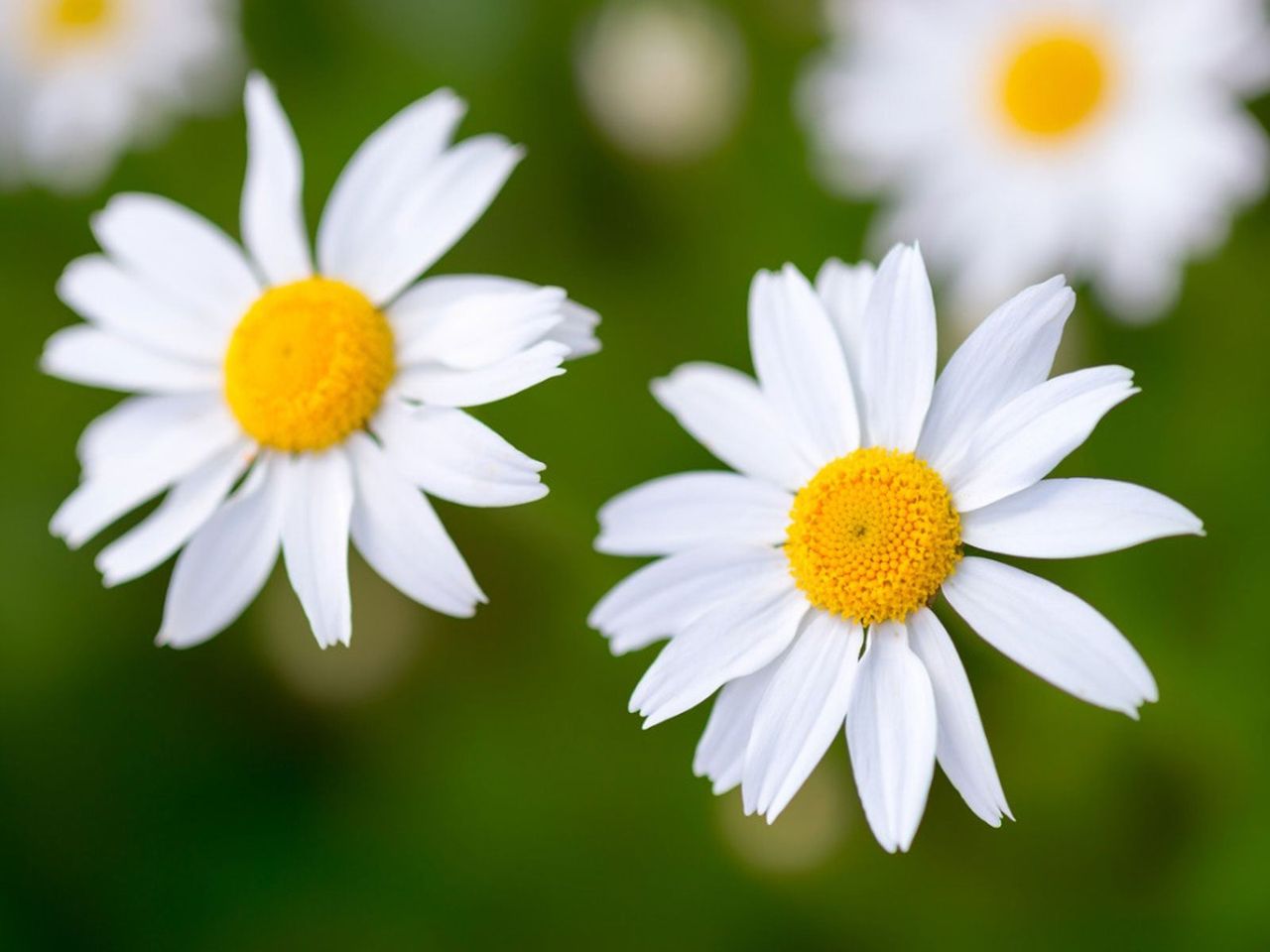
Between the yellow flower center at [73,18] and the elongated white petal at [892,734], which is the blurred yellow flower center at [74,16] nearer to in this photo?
the yellow flower center at [73,18]

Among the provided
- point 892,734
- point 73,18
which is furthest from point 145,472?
point 73,18

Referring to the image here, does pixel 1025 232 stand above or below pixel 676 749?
above

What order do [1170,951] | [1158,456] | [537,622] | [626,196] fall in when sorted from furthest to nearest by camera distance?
1. [626,196]
2. [537,622]
3. [1158,456]
4. [1170,951]

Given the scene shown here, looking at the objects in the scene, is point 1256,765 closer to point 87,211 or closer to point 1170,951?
point 1170,951

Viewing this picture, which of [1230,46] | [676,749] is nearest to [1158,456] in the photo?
[1230,46]

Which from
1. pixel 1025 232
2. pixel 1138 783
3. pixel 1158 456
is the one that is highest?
pixel 1025 232

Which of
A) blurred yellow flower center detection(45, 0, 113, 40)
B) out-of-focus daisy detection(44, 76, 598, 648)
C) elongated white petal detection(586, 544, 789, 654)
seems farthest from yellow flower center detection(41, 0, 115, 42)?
elongated white petal detection(586, 544, 789, 654)
